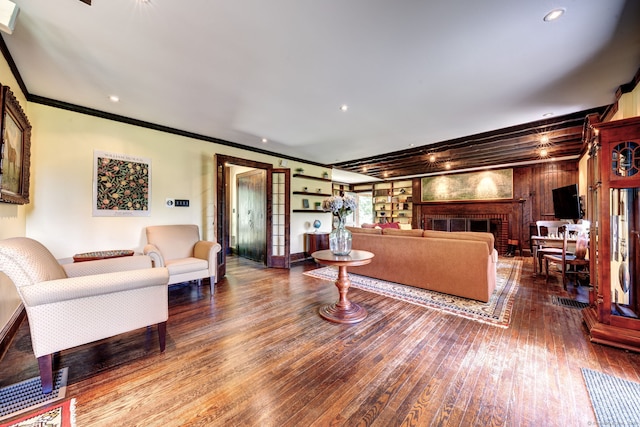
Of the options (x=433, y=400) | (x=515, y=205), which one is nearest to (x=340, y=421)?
(x=433, y=400)

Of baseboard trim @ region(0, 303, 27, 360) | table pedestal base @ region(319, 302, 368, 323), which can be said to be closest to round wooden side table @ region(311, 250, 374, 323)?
table pedestal base @ region(319, 302, 368, 323)

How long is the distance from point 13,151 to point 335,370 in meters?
3.42

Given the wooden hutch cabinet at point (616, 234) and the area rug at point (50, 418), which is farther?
the wooden hutch cabinet at point (616, 234)

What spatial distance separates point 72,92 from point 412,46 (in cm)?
372

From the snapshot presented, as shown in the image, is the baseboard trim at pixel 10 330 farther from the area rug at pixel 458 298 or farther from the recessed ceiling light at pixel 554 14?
the recessed ceiling light at pixel 554 14

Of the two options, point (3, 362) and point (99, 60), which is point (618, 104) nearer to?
point (99, 60)

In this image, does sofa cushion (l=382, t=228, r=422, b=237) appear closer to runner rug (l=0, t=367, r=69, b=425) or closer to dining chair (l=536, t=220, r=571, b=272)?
dining chair (l=536, t=220, r=571, b=272)

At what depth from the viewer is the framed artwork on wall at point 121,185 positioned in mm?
3326

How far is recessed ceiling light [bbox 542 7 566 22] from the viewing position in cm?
164

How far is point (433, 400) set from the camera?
152cm

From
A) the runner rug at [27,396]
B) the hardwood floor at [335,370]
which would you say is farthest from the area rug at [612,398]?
the runner rug at [27,396]

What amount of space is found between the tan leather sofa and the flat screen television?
1.96m

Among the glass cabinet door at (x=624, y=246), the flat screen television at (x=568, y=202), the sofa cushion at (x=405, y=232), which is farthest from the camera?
the flat screen television at (x=568, y=202)

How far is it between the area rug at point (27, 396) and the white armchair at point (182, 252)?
1.49m
